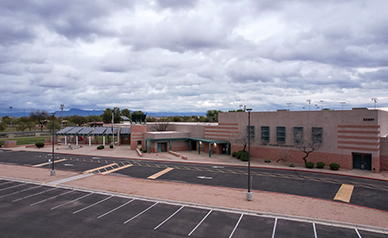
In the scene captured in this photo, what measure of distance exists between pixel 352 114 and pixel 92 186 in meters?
37.9

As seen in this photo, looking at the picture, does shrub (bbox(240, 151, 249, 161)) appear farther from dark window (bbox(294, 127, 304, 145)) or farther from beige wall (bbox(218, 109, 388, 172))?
dark window (bbox(294, 127, 304, 145))

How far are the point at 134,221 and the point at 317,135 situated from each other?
32518 millimetres

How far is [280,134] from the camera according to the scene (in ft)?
138

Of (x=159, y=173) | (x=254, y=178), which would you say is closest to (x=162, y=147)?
(x=159, y=173)

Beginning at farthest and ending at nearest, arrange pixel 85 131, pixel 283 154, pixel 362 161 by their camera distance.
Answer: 1. pixel 85 131
2. pixel 283 154
3. pixel 362 161

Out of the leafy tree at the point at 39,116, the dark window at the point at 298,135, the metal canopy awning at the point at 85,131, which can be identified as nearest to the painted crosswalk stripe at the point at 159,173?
the dark window at the point at 298,135

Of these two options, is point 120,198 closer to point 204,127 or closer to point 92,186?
point 92,186

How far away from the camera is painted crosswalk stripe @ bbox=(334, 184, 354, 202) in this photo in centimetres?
2302

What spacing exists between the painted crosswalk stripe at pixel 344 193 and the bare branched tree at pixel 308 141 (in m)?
11.1

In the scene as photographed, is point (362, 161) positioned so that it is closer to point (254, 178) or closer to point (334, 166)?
point (334, 166)

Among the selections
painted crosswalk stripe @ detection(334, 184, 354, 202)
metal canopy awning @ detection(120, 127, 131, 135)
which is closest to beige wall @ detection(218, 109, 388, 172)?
painted crosswalk stripe @ detection(334, 184, 354, 202)

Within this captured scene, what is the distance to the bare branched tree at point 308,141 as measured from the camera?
37.9 m

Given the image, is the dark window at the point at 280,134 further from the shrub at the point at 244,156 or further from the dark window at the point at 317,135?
the shrub at the point at 244,156

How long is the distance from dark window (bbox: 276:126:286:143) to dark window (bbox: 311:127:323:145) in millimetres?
4656
